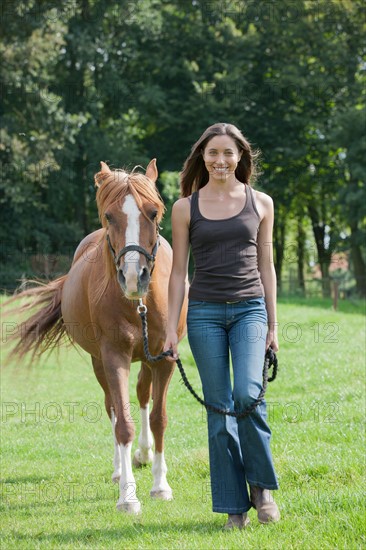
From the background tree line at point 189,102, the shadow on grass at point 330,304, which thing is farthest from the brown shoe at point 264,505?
the background tree line at point 189,102

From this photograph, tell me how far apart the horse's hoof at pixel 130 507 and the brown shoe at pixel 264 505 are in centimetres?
105

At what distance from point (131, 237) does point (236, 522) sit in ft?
6.20

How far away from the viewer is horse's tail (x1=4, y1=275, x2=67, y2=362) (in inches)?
299

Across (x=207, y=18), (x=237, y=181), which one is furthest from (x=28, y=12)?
(x=237, y=181)

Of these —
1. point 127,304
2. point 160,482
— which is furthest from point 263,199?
point 160,482

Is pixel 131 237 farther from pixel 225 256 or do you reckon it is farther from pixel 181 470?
pixel 181 470

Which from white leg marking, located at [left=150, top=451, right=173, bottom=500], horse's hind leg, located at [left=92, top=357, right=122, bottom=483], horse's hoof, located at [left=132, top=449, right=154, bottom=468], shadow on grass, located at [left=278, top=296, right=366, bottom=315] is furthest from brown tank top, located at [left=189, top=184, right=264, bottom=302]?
shadow on grass, located at [left=278, top=296, right=366, bottom=315]

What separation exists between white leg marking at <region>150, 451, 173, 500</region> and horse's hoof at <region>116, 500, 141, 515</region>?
16.0 inches

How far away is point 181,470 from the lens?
19.8 ft

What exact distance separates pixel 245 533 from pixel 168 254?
2.76 meters

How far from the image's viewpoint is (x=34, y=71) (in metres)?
26.0

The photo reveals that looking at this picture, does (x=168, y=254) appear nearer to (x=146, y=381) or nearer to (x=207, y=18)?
(x=146, y=381)

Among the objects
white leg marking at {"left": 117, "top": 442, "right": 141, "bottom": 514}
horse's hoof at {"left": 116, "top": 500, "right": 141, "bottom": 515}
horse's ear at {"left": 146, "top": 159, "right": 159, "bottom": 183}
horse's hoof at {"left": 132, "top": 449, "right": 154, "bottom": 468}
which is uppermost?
horse's ear at {"left": 146, "top": 159, "right": 159, "bottom": 183}

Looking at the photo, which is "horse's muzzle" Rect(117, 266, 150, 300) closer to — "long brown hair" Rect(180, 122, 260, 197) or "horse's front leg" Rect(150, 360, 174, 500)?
"long brown hair" Rect(180, 122, 260, 197)
